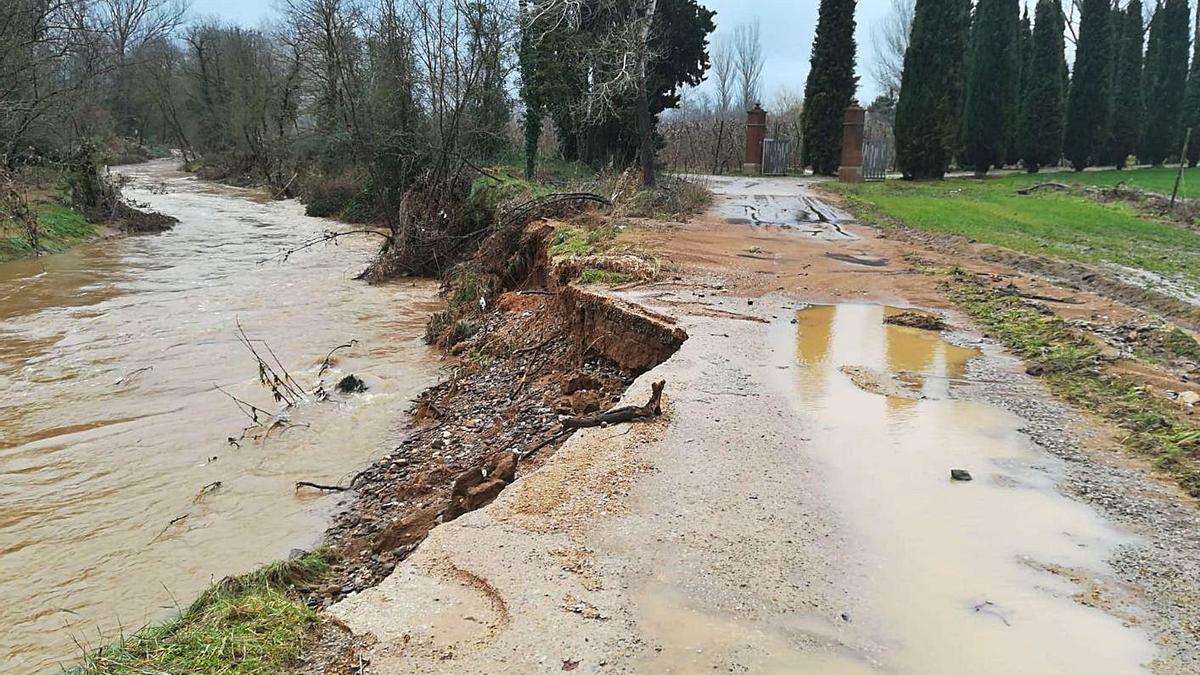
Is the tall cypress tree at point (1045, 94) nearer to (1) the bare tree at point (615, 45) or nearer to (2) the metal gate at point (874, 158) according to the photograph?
(2) the metal gate at point (874, 158)

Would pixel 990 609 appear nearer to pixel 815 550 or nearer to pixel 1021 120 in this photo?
pixel 815 550

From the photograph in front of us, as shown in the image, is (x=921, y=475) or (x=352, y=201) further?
(x=352, y=201)

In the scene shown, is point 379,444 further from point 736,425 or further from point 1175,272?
point 1175,272

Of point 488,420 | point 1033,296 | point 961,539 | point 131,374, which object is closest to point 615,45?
point 1033,296

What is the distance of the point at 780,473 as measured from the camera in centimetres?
444

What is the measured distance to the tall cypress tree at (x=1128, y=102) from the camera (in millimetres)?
34281

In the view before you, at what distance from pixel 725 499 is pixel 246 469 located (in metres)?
4.57

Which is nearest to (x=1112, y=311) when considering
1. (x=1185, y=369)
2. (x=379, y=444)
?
(x=1185, y=369)

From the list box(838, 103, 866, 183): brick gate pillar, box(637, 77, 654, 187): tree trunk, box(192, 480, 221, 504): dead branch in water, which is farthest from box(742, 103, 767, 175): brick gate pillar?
box(192, 480, 221, 504): dead branch in water

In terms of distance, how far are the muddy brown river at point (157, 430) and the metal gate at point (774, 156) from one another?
21624 millimetres

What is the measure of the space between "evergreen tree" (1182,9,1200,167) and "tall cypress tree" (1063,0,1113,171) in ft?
18.8

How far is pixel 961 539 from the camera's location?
375 centimetres

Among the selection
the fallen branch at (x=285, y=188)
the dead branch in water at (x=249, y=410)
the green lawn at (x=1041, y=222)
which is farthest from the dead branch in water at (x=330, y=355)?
the fallen branch at (x=285, y=188)

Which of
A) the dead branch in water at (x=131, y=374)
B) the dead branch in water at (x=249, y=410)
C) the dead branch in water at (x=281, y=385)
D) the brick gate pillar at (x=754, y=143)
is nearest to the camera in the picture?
the dead branch in water at (x=249, y=410)
